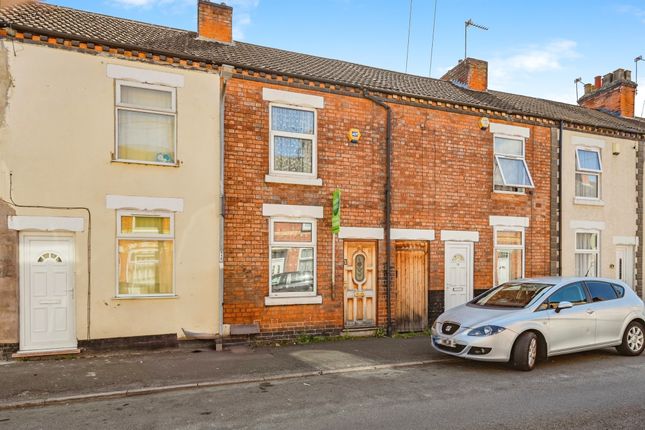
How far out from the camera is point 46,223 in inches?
356

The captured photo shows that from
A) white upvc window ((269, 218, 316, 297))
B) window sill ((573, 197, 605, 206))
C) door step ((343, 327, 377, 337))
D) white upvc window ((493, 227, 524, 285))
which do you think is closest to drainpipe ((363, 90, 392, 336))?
door step ((343, 327, 377, 337))

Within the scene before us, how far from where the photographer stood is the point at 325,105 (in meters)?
11.6

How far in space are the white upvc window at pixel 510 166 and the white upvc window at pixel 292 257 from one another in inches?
224

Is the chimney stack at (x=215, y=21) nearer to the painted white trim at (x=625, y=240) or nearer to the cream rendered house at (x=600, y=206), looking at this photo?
the cream rendered house at (x=600, y=206)

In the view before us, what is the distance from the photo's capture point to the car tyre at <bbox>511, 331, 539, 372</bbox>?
8.21 metres

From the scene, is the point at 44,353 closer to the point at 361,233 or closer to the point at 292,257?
the point at 292,257

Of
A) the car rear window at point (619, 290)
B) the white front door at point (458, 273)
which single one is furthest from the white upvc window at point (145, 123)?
the car rear window at point (619, 290)

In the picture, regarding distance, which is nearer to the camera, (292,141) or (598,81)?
(292,141)

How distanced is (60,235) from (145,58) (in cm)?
380

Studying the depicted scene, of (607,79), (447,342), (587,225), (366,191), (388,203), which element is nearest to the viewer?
(447,342)

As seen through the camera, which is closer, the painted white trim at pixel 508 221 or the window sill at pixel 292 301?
the window sill at pixel 292 301

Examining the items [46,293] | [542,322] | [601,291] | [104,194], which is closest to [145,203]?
[104,194]

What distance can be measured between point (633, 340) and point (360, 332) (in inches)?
217

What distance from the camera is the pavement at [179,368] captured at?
702cm
